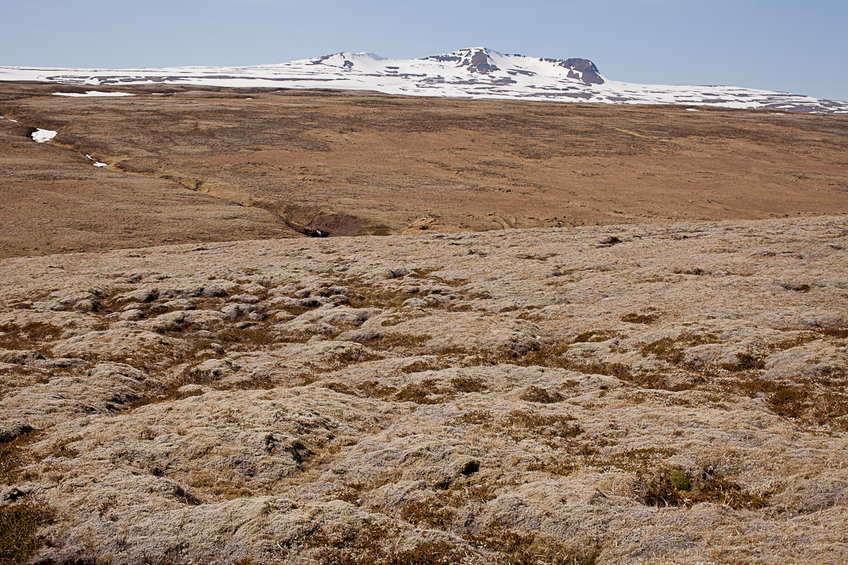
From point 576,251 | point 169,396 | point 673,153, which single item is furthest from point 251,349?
point 673,153

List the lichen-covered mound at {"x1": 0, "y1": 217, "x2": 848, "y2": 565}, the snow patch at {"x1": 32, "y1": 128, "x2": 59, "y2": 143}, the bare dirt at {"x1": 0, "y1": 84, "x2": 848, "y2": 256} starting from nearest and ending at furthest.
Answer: the lichen-covered mound at {"x1": 0, "y1": 217, "x2": 848, "y2": 565} < the bare dirt at {"x1": 0, "y1": 84, "x2": 848, "y2": 256} < the snow patch at {"x1": 32, "y1": 128, "x2": 59, "y2": 143}

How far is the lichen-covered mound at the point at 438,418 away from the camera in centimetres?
880

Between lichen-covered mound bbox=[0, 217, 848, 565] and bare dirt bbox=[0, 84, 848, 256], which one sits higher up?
bare dirt bbox=[0, 84, 848, 256]

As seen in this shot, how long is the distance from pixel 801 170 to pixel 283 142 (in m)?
87.2

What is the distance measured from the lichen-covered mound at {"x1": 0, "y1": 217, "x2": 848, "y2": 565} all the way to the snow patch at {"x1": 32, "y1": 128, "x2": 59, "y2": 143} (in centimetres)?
7558

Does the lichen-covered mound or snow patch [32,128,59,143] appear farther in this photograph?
snow patch [32,128,59,143]

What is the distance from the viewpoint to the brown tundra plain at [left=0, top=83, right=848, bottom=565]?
350 inches

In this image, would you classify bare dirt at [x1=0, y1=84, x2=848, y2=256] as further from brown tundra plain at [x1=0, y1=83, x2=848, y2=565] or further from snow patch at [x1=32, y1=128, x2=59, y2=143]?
snow patch at [x1=32, y1=128, x2=59, y2=143]

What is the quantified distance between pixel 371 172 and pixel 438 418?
217ft

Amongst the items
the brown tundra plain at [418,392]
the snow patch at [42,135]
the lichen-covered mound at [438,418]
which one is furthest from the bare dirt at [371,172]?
the lichen-covered mound at [438,418]

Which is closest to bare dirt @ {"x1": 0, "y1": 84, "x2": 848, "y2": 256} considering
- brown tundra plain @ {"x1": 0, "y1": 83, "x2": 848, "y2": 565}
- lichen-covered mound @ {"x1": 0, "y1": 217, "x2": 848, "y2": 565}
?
brown tundra plain @ {"x1": 0, "y1": 83, "x2": 848, "y2": 565}

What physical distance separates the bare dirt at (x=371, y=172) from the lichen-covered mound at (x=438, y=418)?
996 inches

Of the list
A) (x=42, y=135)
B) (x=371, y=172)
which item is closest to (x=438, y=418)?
(x=371, y=172)

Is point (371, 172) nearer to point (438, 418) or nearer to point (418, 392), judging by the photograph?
point (418, 392)
